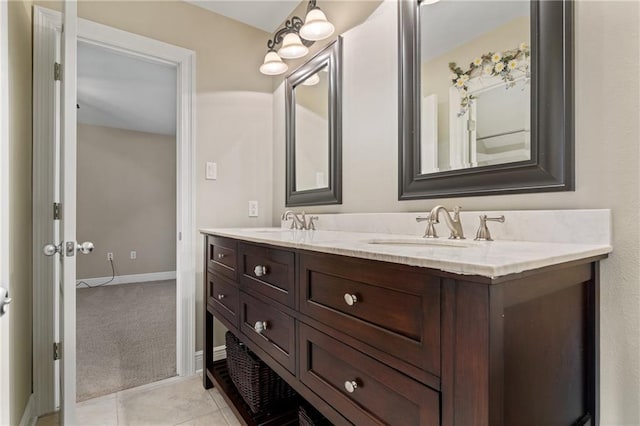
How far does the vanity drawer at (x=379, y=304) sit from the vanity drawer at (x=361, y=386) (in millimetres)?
49

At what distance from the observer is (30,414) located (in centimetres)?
156

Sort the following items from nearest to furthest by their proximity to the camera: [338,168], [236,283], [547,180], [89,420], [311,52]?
[547,180]
[236,283]
[89,420]
[338,168]
[311,52]

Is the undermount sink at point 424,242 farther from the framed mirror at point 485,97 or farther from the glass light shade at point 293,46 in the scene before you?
the glass light shade at point 293,46

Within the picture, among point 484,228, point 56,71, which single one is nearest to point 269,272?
point 484,228

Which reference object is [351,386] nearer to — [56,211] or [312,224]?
[312,224]

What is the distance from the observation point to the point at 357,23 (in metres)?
1.66

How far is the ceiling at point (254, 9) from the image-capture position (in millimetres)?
2115

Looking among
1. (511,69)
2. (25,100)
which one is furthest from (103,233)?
(511,69)

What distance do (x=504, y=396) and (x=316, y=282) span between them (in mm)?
522

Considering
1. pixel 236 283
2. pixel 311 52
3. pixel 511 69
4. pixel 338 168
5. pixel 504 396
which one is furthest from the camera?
pixel 311 52

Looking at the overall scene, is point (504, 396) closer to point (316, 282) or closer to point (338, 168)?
point (316, 282)

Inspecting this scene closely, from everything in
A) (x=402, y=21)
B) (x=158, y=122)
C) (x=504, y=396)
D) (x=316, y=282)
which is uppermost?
(x=158, y=122)

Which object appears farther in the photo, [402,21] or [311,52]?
[311,52]

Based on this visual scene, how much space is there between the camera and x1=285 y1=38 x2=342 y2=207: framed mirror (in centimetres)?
179
